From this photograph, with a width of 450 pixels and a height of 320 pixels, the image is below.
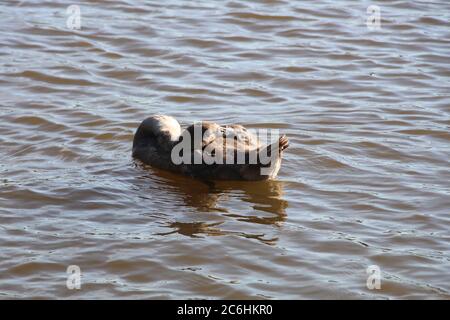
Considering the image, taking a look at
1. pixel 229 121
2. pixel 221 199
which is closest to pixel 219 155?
pixel 221 199

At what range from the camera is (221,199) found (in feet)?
22.0

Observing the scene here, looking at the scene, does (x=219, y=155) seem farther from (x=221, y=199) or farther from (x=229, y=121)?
(x=229, y=121)

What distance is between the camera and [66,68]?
9.73 meters

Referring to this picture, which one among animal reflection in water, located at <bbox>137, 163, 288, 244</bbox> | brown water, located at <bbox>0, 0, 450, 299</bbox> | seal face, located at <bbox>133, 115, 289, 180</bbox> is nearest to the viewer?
brown water, located at <bbox>0, 0, 450, 299</bbox>

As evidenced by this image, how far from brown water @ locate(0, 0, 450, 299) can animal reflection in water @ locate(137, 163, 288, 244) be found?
0.02m

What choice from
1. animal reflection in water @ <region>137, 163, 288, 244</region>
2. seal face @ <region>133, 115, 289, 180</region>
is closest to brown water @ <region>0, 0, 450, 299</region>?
animal reflection in water @ <region>137, 163, 288, 244</region>

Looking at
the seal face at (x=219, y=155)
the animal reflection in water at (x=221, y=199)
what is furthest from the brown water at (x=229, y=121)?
the seal face at (x=219, y=155)

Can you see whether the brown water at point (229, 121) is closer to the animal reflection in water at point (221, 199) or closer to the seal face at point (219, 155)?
the animal reflection in water at point (221, 199)

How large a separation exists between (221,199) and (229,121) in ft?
5.60

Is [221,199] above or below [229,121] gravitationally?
below

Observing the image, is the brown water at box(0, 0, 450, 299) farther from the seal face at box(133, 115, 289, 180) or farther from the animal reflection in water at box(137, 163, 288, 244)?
the seal face at box(133, 115, 289, 180)

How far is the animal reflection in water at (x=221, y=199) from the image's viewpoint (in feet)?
20.3

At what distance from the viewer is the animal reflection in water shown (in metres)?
6.19
